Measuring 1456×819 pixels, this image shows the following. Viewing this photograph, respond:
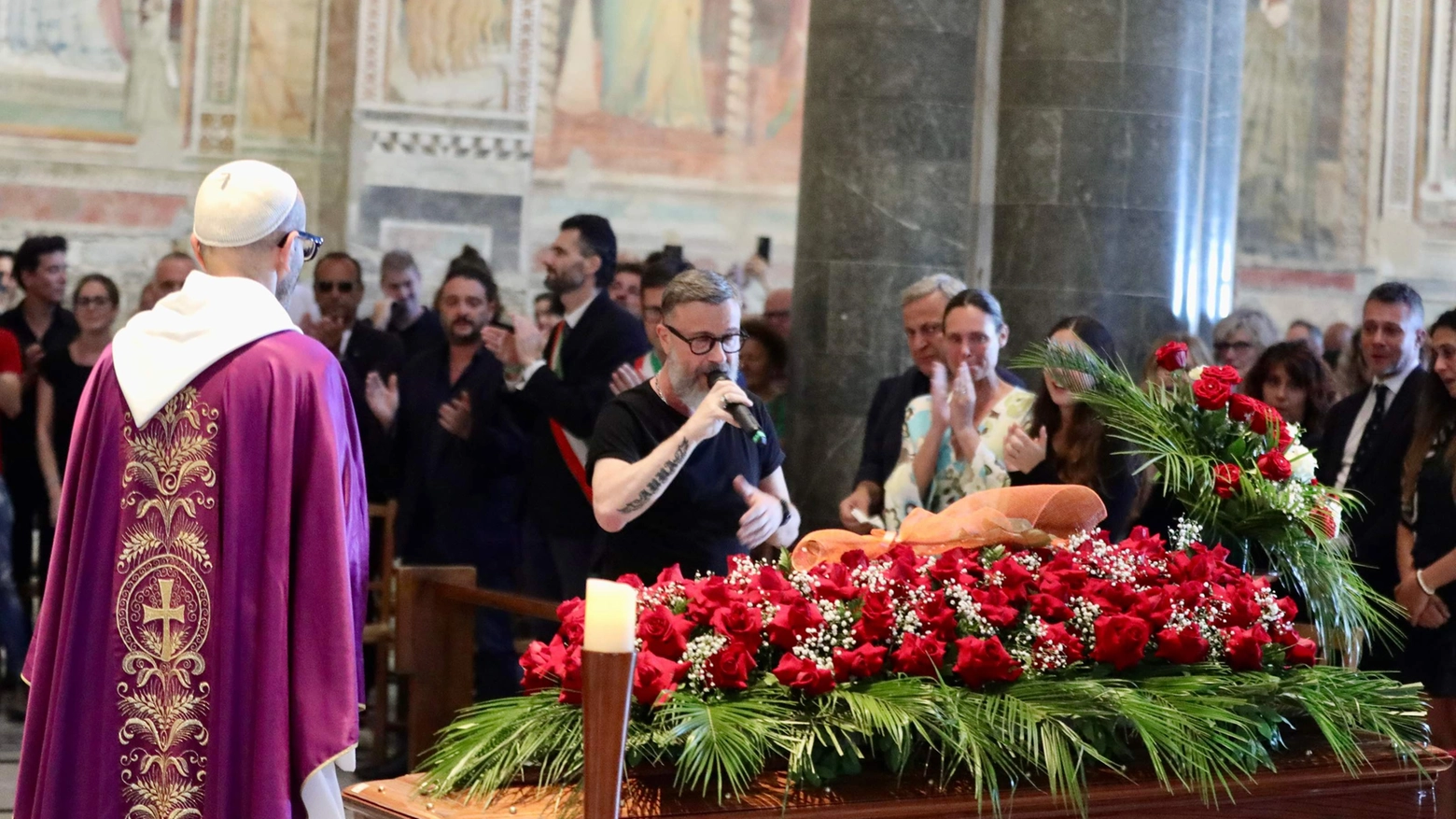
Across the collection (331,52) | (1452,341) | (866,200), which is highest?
(331,52)

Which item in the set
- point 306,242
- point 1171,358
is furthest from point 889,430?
point 306,242

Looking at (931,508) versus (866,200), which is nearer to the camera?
(931,508)

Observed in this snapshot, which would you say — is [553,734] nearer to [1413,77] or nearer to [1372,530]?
[1372,530]

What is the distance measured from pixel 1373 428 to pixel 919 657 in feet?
12.7

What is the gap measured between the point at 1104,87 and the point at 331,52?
18.6ft

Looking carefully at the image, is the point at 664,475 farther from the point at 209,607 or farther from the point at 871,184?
the point at 871,184

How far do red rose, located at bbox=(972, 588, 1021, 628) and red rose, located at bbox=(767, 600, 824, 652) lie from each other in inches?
12.2

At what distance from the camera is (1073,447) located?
5.03 m

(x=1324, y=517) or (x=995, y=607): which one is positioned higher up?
(x=1324, y=517)

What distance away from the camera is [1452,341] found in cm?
564

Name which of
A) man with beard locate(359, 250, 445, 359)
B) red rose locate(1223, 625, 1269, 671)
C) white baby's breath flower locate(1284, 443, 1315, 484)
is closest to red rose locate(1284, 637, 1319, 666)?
red rose locate(1223, 625, 1269, 671)

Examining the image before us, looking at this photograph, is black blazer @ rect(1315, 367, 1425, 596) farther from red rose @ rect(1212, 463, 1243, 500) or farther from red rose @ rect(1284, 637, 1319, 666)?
red rose @ rect(1284, 637, 1319, 666)

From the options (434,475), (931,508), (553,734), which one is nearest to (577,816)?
(553,734)

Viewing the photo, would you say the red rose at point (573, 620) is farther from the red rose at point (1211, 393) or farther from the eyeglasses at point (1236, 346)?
the eyeglasses at point (1236, 346)
